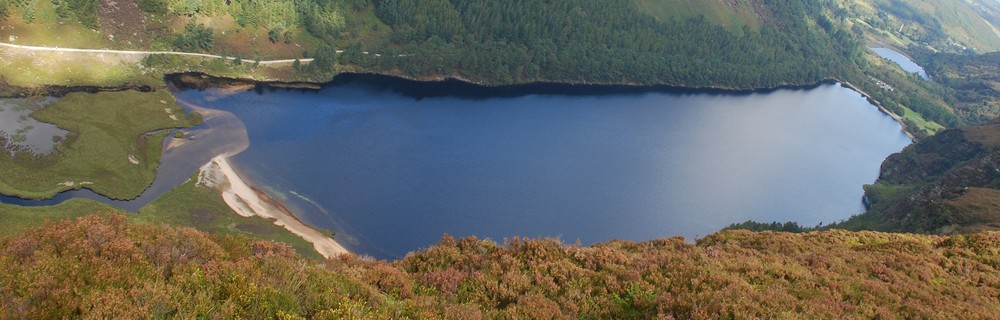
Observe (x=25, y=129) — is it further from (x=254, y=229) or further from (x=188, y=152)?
(x=254, y=229)

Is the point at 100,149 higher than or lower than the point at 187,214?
higher

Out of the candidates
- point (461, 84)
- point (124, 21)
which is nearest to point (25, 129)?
point (124, 21)

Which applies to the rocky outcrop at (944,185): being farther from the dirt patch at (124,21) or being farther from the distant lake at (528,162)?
the dirt patch at (124,21)

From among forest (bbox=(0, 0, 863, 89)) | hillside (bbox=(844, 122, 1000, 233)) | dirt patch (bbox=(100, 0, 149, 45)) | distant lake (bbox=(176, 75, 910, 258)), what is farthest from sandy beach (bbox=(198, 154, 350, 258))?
hillside (bbox=(844, 122, 1000, 233))

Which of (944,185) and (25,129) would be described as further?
(944,185)

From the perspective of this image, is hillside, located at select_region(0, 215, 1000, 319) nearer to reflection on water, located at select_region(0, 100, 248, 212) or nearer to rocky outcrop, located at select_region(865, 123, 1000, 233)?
rocky outcrop, located at select_region(865, 123, 1000, 233)

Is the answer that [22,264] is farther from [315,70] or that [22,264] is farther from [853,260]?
[315,70]

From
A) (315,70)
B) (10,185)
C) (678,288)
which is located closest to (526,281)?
(678,288)
